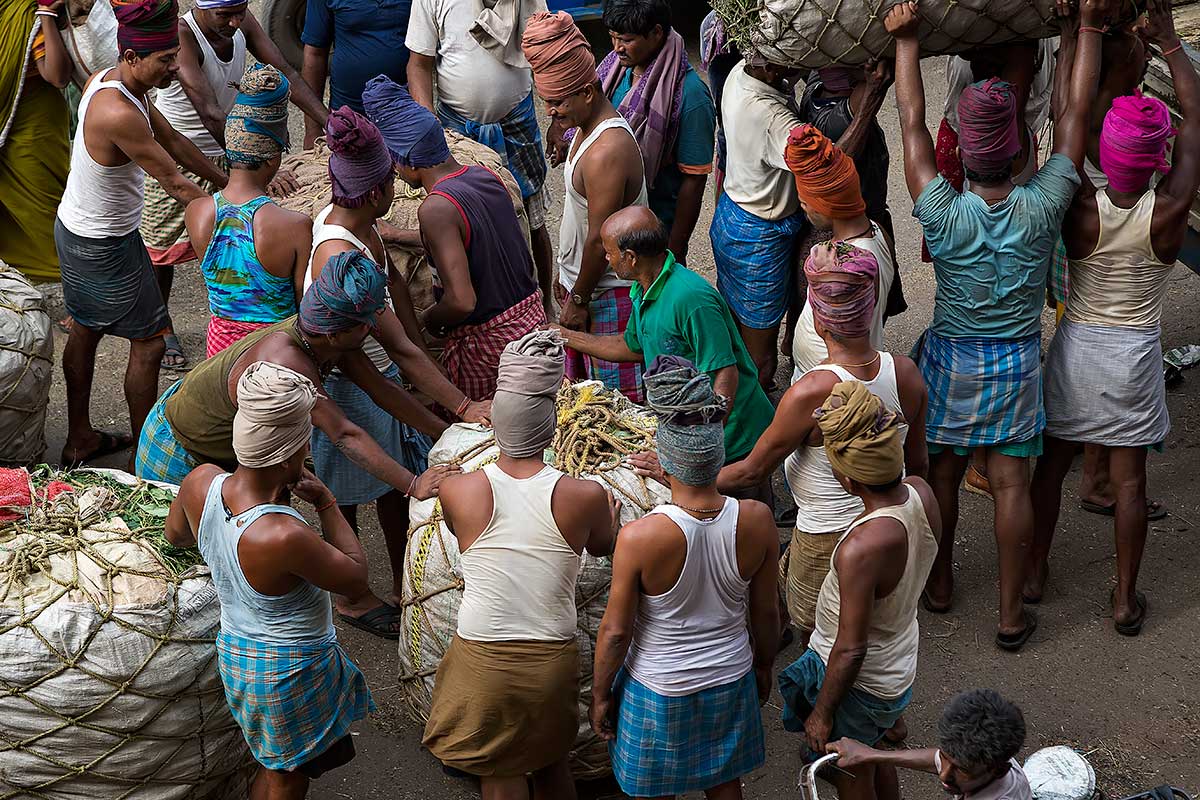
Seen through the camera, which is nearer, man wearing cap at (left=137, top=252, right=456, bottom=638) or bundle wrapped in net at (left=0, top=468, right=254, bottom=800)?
bundle wrapped in net at (left=0, top=468, right=254, bottom=800)

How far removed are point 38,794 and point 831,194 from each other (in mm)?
3003

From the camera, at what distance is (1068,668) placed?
4.59m

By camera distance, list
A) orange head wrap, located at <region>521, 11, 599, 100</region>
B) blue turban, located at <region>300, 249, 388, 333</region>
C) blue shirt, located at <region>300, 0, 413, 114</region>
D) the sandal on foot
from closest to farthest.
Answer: blue turban, located at <region>300, 249, 388, 333</region> < orange head wrap, located at <region>521, 11, 599, 100</region> < the sandal on foot < blue shirt, located at <region>300, 0, 413, 114</region>

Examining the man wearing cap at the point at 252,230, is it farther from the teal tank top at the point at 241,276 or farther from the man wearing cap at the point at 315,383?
the man wearing cap at the point at 315,383

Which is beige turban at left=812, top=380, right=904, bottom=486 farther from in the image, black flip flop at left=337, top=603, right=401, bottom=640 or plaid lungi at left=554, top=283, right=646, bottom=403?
black flip flop at left=337, top=603, right=401, bottom=640

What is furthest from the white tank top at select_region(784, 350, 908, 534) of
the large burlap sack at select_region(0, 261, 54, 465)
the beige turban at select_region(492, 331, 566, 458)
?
the large burlap sack at select_region(0, 261, 54, 465)

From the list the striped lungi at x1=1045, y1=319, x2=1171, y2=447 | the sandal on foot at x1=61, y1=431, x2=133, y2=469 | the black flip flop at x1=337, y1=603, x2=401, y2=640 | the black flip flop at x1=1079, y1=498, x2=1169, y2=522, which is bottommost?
the black flip flop at x1=1079, y1=498, x2=1169, y2=522

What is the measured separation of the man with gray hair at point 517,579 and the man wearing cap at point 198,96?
3.20m

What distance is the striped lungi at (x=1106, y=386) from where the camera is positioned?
4.57 meters

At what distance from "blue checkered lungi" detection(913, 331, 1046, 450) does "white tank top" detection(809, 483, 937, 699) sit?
126 cm

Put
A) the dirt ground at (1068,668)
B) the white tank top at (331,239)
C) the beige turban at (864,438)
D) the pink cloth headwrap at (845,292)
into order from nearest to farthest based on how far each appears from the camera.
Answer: the beige turban at (864,438) → the pink cloth headwrap at (845,292) → the dirt ground at (1068,668) → the white tank top at (331,239)

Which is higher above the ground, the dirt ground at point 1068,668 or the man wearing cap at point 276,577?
the man wearing cap at point 276,577

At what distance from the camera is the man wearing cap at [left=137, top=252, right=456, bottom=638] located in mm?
3908

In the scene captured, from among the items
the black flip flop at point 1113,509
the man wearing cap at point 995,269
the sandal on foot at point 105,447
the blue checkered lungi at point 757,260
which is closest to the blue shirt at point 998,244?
the man wearing cap at point 995,269
